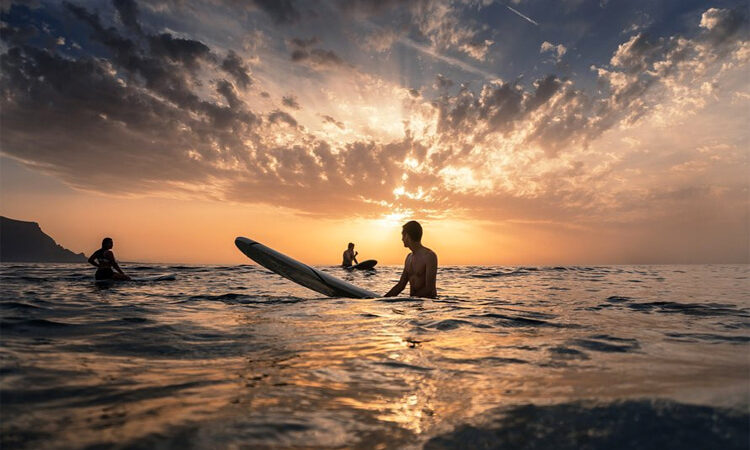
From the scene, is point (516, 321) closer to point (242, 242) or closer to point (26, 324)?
point (26, 324)

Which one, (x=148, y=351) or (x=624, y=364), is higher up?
(x=624, y=364)

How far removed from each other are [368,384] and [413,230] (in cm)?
545

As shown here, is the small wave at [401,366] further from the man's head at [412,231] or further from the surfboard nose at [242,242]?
the surfboard nose at [242,242]

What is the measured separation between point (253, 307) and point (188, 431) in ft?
17.5

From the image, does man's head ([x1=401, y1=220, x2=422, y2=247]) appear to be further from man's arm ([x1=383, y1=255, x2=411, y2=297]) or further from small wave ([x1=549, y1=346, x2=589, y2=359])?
small wave ([x1=549, y1=346, x2=589, y2=359])

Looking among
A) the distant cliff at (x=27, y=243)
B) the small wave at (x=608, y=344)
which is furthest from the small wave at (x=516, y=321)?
the distant cliff at (x=27, y=243)

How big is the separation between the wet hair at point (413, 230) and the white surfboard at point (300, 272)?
64.2 inches

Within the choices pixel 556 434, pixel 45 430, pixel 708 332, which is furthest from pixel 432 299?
pixel 45 430

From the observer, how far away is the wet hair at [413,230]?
796cm

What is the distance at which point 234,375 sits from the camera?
9.13 feet

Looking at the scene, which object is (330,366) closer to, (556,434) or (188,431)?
(188,431)

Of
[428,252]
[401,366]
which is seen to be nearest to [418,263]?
[428,252]

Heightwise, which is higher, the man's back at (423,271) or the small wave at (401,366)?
the man's back at (423,271)

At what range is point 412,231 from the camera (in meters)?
7.95
